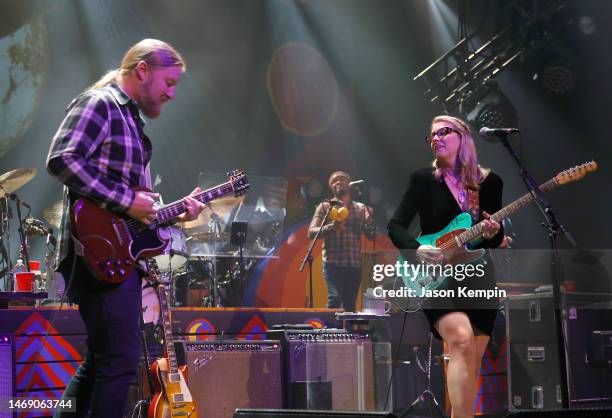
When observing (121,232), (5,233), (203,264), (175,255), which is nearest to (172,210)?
(121,232)

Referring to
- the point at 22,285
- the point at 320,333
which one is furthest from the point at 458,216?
the point at 22,285

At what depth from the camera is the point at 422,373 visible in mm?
6547

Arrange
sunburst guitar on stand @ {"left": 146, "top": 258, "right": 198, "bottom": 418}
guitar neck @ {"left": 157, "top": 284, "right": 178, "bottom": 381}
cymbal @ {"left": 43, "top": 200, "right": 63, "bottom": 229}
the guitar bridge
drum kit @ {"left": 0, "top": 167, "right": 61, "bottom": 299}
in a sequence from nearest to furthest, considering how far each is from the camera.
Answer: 1. the guitar bridge
2. sunburst guitar on stand @ {"left": 146, "top": 258, "right": 198, "bottom": 418}
3. guitar neck @ {"left": 157, "top": 284, "right": 178, "bottom": 381}
4. drum kit @ {"left": 0, "top": 167, "right": 61, "bottom": 299}
5. cymbal @ {"left": 43, "top": 200, "right": 63, "bottom": 229}

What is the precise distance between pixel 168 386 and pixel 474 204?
212 cm

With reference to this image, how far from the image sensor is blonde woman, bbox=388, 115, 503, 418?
12.3 ft

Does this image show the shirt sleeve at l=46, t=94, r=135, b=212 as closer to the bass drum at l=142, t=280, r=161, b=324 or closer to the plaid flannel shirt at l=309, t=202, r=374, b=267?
the bass drum at l=142, t=280, r=161, b=324

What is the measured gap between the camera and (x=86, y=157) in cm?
289

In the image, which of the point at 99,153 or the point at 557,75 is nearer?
the point at 99,153

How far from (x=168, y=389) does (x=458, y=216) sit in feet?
6.61

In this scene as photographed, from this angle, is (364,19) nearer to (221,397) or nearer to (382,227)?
(382,227)

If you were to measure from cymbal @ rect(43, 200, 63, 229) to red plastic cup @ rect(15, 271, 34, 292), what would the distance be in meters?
3.36

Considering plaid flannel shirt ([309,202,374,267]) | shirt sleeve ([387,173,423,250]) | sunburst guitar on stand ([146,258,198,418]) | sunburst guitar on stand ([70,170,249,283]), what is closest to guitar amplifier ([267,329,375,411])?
sunburst guitar on stand ([146,258,198,418])

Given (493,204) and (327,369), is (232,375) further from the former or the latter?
(493,204)

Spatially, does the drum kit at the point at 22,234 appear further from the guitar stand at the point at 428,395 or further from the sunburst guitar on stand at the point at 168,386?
the guitar stand at the point at 428,395
